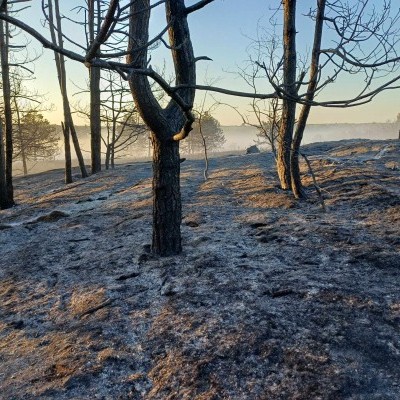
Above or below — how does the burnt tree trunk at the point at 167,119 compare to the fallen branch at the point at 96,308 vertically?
above

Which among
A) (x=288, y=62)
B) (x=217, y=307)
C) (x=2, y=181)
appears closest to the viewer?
(x=217, y=307)

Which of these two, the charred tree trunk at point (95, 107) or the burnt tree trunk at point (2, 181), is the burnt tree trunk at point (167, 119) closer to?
the burnt tree trunk at point (2, 181)

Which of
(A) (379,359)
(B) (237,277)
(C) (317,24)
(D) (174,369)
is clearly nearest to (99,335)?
(D) (174,369)

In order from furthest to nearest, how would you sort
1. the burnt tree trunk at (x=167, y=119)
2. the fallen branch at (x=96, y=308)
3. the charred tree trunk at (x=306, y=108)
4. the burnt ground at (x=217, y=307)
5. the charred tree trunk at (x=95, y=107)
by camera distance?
the charred tree trunk at (x=95, y=107) < the charred tree trunk at (x=306, y=108) < the burnt tree trunk at (x=167, y=119) < the fallen branch at (x=96, y=308) < the burnt ground at (x=217, y=307)

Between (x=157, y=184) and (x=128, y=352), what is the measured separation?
252cm

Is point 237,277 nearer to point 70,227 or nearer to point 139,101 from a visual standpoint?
point 139,101

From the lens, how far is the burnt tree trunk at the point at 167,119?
181 inches

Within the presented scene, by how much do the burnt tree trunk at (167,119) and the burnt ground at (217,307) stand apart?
434 millimetres

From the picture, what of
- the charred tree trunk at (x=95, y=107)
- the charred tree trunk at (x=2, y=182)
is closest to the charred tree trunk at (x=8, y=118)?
the charred tree trunk at (x=2, y=182)

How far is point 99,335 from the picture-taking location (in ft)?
11.4

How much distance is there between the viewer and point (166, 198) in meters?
5.15

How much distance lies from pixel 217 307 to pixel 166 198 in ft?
6.50

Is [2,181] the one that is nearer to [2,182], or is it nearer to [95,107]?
[2,182]

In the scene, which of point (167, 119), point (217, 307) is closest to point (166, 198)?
point (167, 119)
